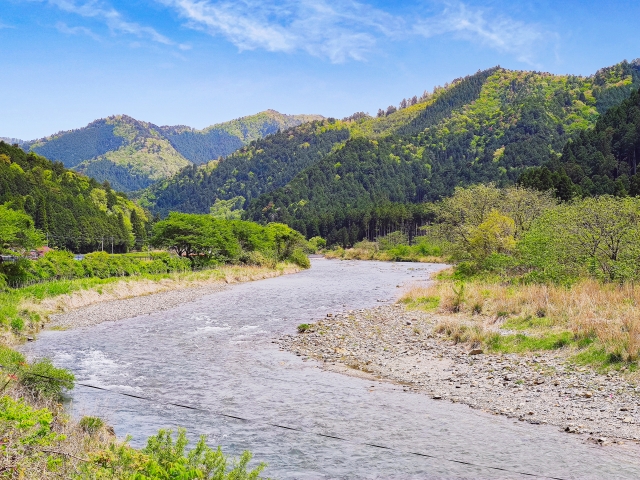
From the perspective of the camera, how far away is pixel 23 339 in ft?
83.3

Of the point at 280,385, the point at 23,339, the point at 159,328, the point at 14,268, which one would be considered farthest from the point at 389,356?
the point at 14,268

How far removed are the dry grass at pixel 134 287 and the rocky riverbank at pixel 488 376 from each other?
1996 centimetres

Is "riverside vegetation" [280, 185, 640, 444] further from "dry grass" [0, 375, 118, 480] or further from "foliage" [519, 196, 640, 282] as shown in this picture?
"dry grass" [0, 375, 118, 480]

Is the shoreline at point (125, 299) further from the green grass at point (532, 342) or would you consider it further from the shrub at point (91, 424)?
the green grass at point (532, 342)

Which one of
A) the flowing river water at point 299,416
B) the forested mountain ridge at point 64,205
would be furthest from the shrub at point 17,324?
the forested mountain ridge at point 64,205

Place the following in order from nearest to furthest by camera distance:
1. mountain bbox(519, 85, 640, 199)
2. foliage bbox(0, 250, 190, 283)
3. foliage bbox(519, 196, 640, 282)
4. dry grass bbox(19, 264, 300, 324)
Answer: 1. foliage bbox(519, 196, 640, 282)
2. dry grass bbox(19, 264, 300, 324)
3. foliage bbox(0, 250, 190, 283)
4. mountain bbox(519, 85, 640, 199)

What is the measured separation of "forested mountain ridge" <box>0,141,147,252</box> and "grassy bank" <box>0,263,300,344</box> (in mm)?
53055

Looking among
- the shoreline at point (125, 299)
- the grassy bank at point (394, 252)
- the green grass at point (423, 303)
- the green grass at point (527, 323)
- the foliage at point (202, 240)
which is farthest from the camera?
the grassy bank at point (394, 252)

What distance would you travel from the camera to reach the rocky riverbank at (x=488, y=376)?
13.2 metres

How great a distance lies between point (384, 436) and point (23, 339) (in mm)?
20581

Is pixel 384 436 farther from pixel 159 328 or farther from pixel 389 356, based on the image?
pixel 159 328

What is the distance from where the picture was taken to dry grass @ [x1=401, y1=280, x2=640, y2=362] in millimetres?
18203

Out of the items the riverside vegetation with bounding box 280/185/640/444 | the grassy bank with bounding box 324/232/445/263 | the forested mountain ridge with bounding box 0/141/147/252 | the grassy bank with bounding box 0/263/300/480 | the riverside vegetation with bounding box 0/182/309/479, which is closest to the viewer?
the grassy bank with bounding box 0/263/300/480

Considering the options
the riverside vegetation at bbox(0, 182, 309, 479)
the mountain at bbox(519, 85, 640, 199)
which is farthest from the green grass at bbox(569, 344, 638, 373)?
Result: the mountain at bbox(519, 85, 640, 199)
